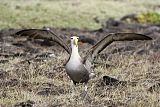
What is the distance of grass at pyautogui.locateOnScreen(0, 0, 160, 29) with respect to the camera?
82.1 feet

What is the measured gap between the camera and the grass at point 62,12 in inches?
985

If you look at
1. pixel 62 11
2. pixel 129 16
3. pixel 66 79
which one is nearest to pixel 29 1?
pixel 62 11

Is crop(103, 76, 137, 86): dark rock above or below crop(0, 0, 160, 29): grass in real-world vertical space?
below

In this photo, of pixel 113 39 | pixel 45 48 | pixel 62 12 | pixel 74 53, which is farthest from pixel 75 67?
pixel 62 12

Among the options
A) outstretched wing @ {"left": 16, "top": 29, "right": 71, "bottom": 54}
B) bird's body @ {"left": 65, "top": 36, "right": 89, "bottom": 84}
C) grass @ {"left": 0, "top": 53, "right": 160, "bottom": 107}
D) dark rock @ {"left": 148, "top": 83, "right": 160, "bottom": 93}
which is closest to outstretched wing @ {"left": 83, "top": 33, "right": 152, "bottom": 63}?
bird's body @ {"left": 65, "top": 36, "right": 89, "bottom": 84}

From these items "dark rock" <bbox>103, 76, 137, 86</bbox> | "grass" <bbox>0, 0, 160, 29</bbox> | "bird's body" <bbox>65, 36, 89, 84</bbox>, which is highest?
"grass" <bbox>0, 0, 160, 29</bbox>

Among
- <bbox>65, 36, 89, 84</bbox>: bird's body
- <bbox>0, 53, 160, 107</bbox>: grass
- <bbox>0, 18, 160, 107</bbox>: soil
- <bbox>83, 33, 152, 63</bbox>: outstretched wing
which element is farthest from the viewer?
→ <bbox>0, 18, 160, 107</bbox>: soil

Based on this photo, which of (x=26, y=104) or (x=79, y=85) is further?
(x=79, y=85)

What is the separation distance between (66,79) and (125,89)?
161 centimetres

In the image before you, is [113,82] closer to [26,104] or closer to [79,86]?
[79,86]

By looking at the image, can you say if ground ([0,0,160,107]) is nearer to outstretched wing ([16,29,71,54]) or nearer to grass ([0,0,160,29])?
outstretched wing ([16,29,71,54])

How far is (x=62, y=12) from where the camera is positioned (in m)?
28.5

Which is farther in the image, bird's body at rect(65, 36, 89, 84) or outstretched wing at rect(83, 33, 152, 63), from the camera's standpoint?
outstretched wing at rect(83, 33, 152, 63)

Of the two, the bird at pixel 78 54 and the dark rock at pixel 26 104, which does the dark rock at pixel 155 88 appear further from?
the dark rock at pixel 26 104
